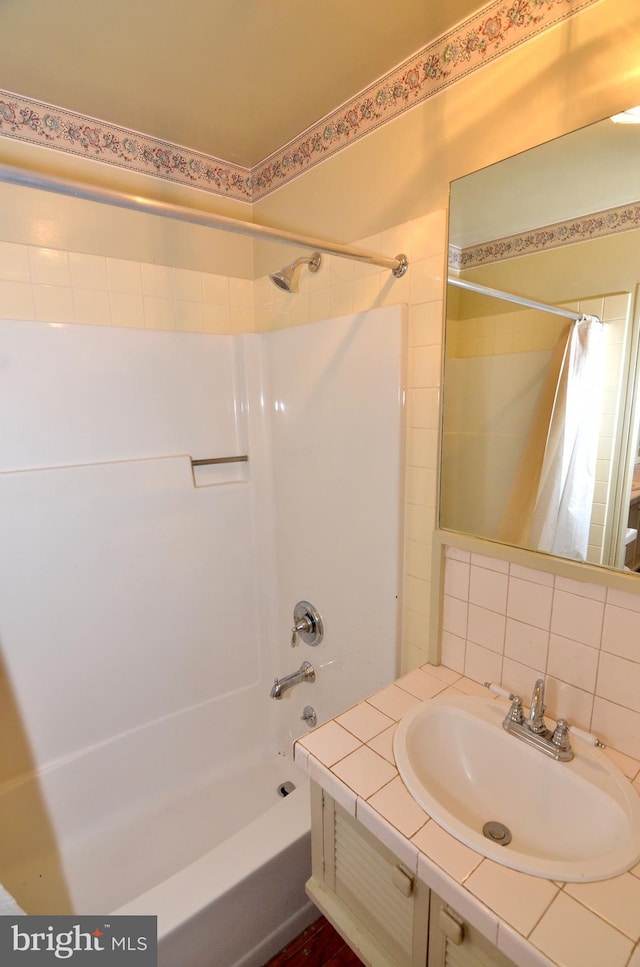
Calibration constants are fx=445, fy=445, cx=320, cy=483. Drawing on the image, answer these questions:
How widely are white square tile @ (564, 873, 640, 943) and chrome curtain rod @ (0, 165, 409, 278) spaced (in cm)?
134

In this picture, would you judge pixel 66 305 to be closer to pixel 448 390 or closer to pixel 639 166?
pixel 448 390

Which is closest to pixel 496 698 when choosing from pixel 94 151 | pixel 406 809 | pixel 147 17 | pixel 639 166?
pixel 406 809

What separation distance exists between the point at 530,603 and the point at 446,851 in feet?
1.77

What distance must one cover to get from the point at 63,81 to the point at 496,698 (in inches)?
80.8

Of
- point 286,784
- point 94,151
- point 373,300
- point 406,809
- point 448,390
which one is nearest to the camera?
point 406,809

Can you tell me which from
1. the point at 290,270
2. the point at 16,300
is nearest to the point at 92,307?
the point at 16,300

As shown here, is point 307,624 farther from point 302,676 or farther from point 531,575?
point 531,575

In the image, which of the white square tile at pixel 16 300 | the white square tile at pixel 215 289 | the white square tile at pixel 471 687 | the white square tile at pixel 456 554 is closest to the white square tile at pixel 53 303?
the white square tile at pixel 16 300

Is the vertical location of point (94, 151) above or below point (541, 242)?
above

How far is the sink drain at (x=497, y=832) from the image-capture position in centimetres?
88

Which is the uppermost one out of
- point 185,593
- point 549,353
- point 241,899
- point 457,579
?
point 549,353

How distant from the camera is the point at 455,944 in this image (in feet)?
2.58

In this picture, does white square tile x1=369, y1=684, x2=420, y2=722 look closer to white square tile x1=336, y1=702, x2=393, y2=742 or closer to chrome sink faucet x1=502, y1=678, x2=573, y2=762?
white square tile x1=336, y1=702, x2=393, y2=742

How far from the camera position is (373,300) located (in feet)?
4.40
